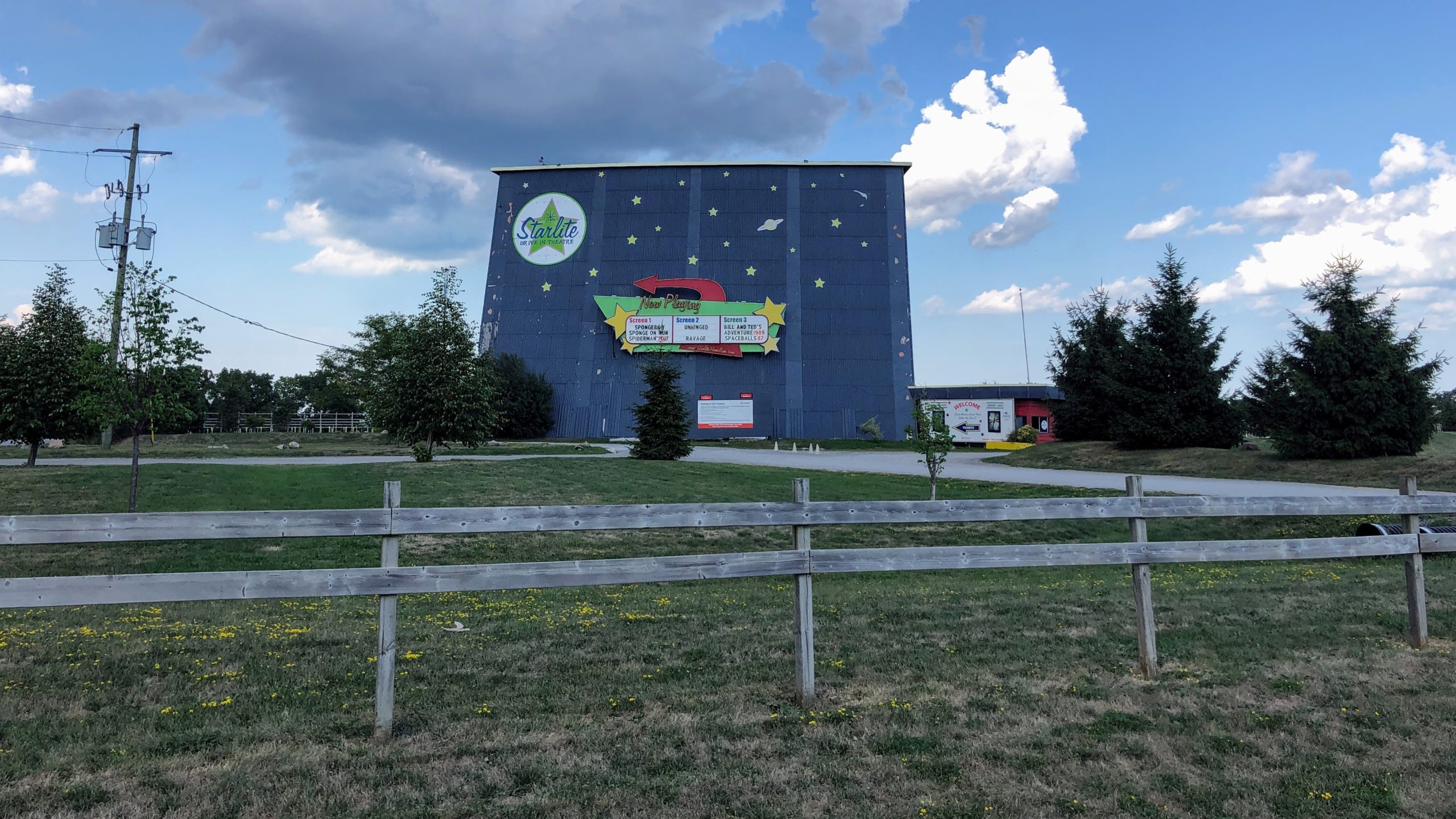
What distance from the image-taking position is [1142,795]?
3.97 m

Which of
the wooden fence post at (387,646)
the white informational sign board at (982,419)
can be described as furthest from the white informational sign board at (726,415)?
the wooden fence post at (387,646)

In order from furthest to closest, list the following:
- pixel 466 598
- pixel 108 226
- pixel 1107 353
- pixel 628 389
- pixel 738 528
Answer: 1. pixel 628 389
2. pixel 1107 353
3. pixel 108 226
4. pixel 738 528
5. pixel 466 598

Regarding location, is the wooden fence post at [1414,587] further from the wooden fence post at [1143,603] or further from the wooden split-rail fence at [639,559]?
the wooden fence post at [1143,603]

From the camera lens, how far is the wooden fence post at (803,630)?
209 inches

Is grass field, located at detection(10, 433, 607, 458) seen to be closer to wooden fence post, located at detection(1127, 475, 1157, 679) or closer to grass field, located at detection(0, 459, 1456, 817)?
grass field, located at detection(0, 459, 1456, 817)

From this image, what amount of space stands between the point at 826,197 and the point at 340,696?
184 feet

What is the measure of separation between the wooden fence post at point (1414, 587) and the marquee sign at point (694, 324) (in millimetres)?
48820

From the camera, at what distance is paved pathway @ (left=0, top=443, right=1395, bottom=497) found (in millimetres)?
22922

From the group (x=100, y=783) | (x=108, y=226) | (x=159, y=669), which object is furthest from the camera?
(x=108, y=226)

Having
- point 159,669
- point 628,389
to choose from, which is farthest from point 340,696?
point 628,389

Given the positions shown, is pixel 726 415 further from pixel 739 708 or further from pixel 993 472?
pixel 739 708

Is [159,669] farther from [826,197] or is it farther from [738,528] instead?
[826,197]

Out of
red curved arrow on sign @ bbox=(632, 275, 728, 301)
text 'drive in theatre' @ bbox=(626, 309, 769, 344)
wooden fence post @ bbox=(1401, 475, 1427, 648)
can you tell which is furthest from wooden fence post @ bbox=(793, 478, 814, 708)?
red curved arrow on sign @ bbox=(632, 275, 728, 301)

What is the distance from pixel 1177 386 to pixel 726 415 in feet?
92.9
